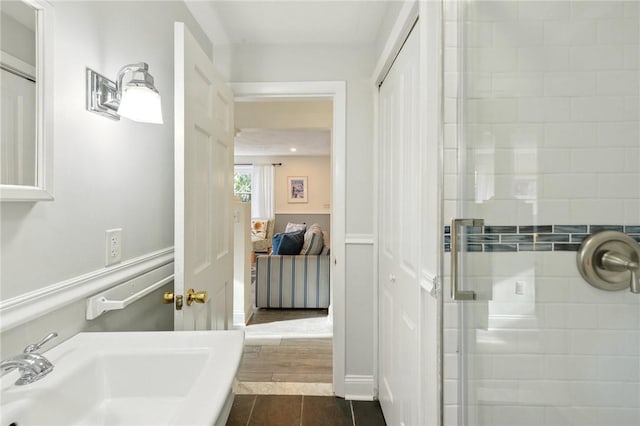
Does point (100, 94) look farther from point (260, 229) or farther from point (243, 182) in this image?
point (243, 182)

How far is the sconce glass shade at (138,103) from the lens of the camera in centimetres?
111

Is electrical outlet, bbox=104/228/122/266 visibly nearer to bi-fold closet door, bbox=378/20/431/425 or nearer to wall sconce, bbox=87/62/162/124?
wall sconce, bbox=87/62/162/124

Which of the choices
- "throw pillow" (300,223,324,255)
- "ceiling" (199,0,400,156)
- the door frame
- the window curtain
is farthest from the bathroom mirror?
the window curtain

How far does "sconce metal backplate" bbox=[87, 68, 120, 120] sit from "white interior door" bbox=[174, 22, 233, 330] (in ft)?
0.67

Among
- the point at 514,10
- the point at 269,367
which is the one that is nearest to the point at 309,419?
the point at 269,367

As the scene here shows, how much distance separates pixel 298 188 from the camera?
304 inches

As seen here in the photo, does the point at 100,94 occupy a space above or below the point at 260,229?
above

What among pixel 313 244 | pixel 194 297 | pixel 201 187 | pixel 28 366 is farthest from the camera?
pixel 313 244

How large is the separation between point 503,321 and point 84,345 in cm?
120

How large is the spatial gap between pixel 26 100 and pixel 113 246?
0.54 meters

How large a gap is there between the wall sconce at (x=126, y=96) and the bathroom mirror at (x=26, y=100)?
0.19 m

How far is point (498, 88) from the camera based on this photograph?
1.03 m

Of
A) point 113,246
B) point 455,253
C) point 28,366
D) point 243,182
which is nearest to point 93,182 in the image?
point 113,246

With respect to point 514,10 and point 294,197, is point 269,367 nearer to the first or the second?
point 514,10
